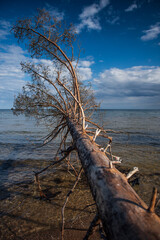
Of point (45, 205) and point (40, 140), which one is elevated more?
point (40, 140)

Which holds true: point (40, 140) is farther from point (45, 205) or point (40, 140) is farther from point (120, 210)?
point (120, 210)

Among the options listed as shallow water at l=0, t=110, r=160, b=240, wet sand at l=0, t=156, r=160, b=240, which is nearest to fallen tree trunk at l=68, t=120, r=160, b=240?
wet sand at l=0, t=156, r=160, b=240

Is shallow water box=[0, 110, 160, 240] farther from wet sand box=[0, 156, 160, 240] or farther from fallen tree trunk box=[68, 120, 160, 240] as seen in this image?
fallen tree trunk box=[68, 120, 160, 240]

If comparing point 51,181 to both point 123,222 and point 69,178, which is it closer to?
point 69,178

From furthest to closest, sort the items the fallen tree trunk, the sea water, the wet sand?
the sea water, the wet sand, the fallen tree trunk

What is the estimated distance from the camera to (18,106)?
549cm

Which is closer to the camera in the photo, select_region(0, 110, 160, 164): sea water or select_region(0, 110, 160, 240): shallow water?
select_region(0, 110, 160, 240): shallow water

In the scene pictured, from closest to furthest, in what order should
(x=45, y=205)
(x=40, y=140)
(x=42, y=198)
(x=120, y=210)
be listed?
(x=120, y=210) → (x=45, y=205) → (x=42, y=198) → (x=40, y=140)

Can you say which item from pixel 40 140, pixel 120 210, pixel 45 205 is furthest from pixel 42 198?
pixel 40 140

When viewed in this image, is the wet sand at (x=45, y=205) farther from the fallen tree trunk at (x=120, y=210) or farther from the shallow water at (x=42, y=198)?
the fallen tree trunk at (x=120, y=210)

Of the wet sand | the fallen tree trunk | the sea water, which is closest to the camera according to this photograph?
the fallen tree trunk

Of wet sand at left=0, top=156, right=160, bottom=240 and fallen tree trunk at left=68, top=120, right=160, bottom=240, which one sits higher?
fallen tree trunk at left=68, top=120, right=160, bottom=240

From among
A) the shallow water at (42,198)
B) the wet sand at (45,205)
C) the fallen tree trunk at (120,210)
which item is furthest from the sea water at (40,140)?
the fallen tree trunk at (120,210)

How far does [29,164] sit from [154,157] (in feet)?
20.2
